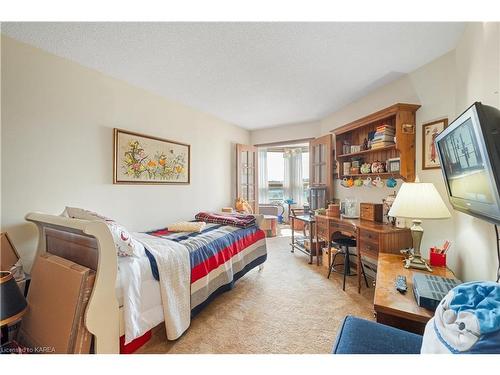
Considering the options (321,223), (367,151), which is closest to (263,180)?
(321,223)

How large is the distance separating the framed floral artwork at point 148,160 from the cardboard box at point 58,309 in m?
1.21

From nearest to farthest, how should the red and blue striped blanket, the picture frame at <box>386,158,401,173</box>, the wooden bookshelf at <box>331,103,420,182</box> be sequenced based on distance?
the red and blue striped blanket → the wooden bookshelf at <box>331,103,420,182</box> → the picture frame at <box>386,158,401,173</box>

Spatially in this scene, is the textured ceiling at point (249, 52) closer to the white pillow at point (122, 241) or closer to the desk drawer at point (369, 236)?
the white pillow at point (122, 241)

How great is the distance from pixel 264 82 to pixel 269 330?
95.4 inches

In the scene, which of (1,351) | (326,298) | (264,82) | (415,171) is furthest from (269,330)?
(264,82)

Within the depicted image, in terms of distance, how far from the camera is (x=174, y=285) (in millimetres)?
1650

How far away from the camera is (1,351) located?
4.06ft

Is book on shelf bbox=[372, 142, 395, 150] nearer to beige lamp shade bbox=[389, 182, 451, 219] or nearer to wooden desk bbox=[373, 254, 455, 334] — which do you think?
beige lamp shade bbox=[389, 182, 451, 219]

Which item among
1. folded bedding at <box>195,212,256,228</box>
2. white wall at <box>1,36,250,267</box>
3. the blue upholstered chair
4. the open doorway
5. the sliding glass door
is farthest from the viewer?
the open doorway

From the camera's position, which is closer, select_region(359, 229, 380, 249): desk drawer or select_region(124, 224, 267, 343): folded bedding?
select_region(124, 224, 267, 343): folded bedding

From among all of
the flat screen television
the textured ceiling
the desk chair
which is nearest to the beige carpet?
the desk chair

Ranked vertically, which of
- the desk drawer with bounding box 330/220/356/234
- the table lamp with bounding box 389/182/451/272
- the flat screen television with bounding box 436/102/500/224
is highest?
the flat screen television with bounding box 436/102/500/224

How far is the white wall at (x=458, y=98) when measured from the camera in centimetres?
121

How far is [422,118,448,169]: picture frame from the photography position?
1.91 metres
